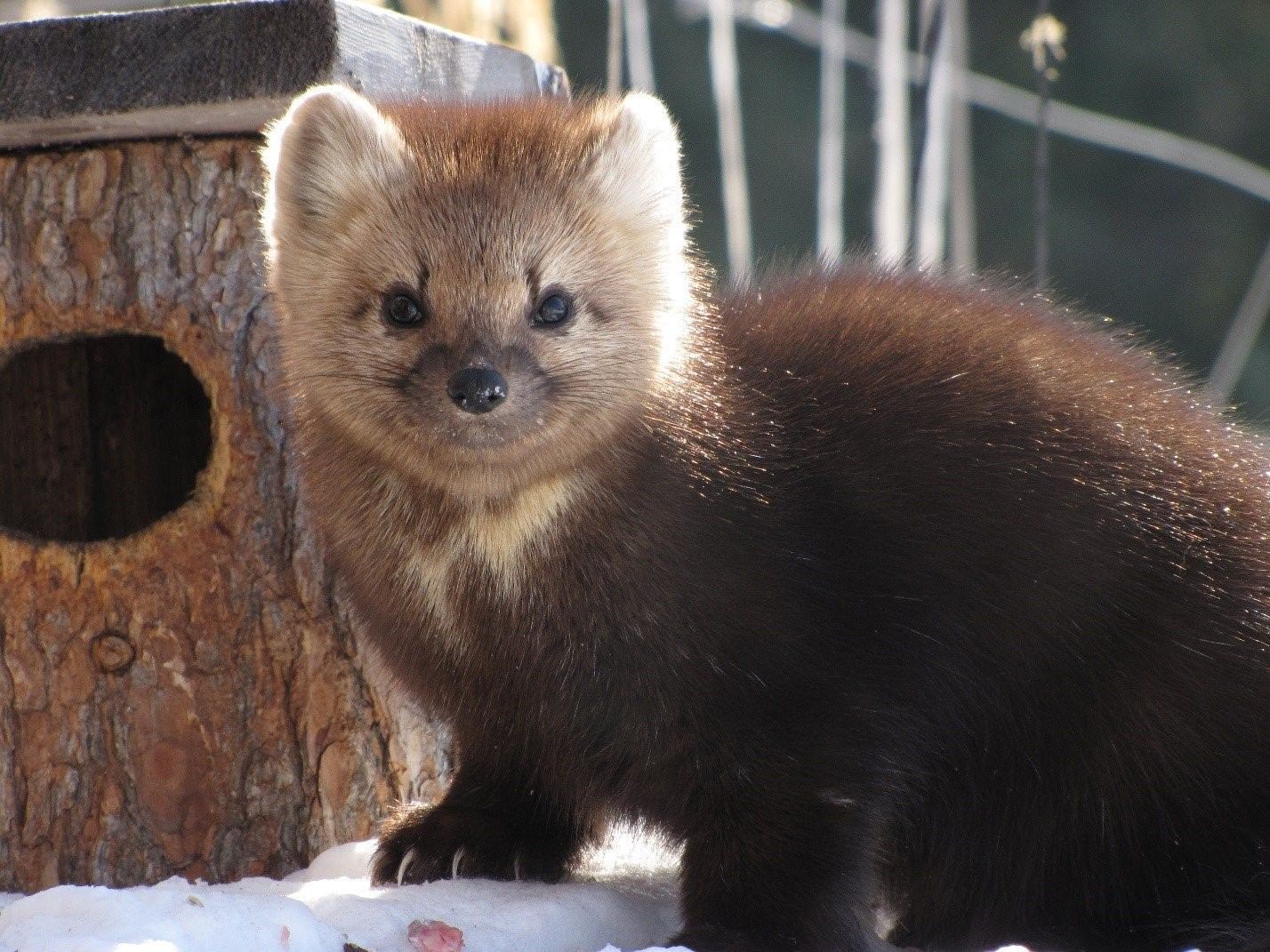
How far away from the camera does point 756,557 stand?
2.81 m

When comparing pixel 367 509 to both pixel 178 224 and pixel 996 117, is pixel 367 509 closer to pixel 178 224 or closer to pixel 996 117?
pixel 178 224

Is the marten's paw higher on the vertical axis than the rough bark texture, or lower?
lower

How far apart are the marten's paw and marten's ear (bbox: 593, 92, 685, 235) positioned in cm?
→ 119

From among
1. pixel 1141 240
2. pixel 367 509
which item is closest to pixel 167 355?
pixel 367 509

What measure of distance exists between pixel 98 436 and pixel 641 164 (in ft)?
5.61

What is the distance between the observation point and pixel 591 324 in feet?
9.40

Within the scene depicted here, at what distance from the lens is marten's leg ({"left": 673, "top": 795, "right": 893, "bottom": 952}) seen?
2713 millimetres

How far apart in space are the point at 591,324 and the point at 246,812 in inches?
56.3

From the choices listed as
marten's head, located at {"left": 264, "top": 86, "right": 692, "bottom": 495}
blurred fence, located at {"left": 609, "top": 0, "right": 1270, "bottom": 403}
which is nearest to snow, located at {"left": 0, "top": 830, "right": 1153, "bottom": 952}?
marten's head, located at {"left": 264, "top": 86, "right": 692, "bottom": 495}

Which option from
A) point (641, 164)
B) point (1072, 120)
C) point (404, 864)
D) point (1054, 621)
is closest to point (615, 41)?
point (641, 164)

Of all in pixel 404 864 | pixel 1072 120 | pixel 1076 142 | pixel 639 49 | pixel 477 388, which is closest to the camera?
pixel 477 388

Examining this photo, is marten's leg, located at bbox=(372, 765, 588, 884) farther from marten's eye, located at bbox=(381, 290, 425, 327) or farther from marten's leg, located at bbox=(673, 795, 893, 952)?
marten's eye, located at bbox=(381, 290, 425, 327)

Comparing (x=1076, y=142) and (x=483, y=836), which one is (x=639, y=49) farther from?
(x=1076, y=142)

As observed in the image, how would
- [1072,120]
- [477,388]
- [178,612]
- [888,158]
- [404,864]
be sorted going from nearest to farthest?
[477,388], [404,864], [178,612], [888,158], [1072,120]
